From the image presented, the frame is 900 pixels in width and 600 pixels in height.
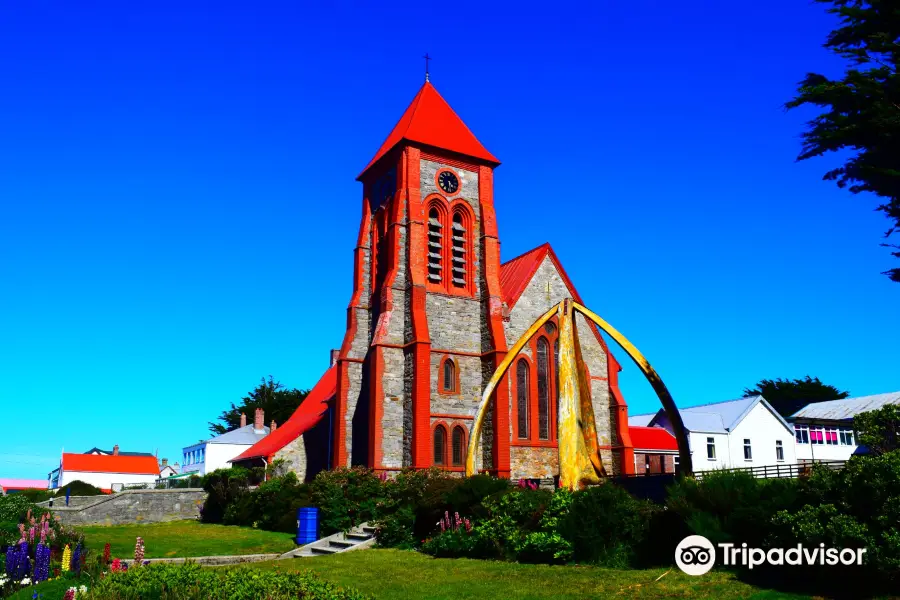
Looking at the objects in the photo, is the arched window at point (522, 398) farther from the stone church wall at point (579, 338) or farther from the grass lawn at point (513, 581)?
the grass lawn at point (513, 581)

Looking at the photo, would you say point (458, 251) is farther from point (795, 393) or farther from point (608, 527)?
point (795, 393)

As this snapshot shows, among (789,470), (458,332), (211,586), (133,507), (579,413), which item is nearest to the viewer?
(211,586)

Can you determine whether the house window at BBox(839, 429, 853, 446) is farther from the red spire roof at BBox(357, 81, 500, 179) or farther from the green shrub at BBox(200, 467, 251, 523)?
the green shrub at BBox(200, 467, 251, 523)

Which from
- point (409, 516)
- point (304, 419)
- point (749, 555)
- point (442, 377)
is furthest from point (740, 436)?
point (749, 555)

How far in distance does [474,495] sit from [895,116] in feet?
48.8

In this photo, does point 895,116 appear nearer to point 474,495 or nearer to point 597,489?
point 597,489

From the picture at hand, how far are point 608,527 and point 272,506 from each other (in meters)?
19.4

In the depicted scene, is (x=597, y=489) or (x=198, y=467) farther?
(x=198, y=467)

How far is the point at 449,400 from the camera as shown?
33.8 metres

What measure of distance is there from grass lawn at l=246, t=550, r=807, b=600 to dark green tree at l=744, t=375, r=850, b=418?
70.9 m

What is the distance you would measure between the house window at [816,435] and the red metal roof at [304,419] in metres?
36.4

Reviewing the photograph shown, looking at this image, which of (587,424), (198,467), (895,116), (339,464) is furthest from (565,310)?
(198,467)

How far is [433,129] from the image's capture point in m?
38.6

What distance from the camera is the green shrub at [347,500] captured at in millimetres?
23984
